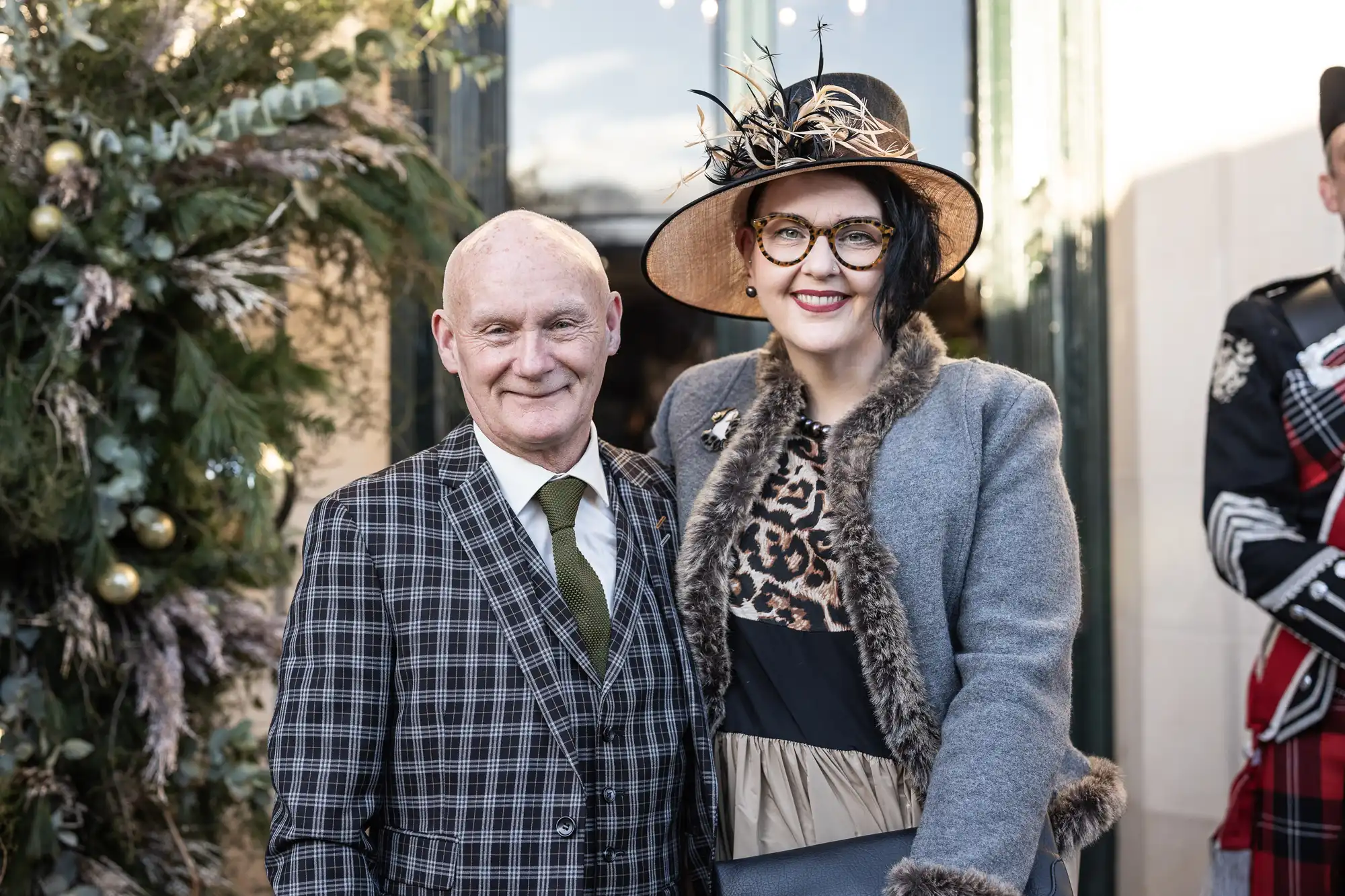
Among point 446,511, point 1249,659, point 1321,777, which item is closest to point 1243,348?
point 1321,777

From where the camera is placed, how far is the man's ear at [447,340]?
1692mm

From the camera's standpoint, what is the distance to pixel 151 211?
2211mm

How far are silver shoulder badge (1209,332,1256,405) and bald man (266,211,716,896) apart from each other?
1172mm

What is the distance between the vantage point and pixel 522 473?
5.57 feet

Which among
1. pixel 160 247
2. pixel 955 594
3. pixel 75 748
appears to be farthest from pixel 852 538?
pixel 75 748

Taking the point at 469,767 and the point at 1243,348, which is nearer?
the point at 469,767

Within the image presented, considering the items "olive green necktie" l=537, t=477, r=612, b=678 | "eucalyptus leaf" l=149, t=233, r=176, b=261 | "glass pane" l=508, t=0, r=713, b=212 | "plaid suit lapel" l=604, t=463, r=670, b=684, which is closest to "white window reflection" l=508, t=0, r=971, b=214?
"glass pane" l=508, t=0, r=713, b=212

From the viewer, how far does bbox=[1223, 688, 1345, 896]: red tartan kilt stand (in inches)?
82.6

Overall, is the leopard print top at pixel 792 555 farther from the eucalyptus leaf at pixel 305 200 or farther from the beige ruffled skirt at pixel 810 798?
the eucalyptus leaf at pixel 305 200

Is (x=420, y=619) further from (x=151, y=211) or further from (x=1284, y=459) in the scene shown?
(x=1284, y=459)

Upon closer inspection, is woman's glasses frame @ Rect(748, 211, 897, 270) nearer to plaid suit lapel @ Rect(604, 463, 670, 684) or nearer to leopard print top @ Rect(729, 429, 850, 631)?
leopard print top @ Rect(729, 429, 850, 631)

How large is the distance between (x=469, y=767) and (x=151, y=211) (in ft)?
4.06

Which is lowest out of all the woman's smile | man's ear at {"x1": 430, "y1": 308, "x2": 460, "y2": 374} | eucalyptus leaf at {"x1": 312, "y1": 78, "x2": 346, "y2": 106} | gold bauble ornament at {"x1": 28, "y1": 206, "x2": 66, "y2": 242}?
man's ear at {"x1": 430, "y1": 308, "x2": 460, "y2": 374}

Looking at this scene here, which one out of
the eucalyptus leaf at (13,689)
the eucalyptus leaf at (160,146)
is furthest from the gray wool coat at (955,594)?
the eucalyptus leaf at (13,689)
